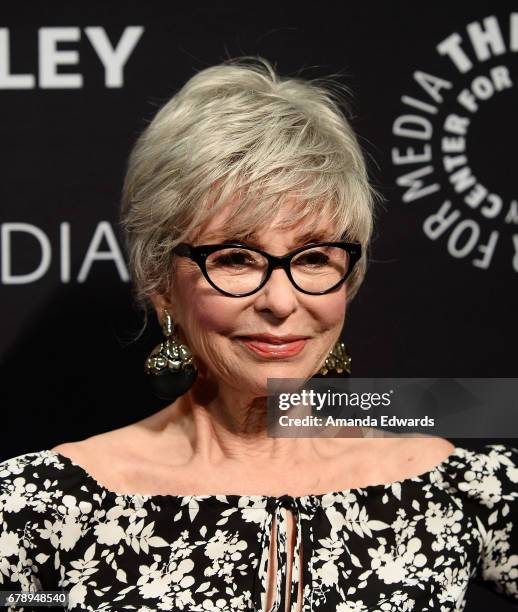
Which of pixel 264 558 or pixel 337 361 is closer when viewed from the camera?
pixel 264 558

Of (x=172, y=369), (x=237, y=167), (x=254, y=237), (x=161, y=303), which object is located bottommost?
(x=172, y=369)

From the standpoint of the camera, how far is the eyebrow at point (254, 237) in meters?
1.51

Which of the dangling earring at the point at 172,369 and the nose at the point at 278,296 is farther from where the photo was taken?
the dangling earring at the point at 172,369

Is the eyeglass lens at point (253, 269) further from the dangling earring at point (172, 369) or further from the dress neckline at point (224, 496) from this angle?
the dress neckline at point (224, 496)

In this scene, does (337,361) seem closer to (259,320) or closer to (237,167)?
(259,320)

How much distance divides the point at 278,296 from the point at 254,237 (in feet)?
0.32

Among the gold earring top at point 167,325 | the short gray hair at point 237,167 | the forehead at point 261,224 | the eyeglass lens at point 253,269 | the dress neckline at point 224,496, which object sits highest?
the short gray hair at point 237,167

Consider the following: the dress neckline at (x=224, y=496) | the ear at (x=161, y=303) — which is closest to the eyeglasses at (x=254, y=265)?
the ear at (x=161, y=303)

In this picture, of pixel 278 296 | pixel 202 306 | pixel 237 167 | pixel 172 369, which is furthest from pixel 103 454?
pixel 237 167

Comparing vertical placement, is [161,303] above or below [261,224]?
below

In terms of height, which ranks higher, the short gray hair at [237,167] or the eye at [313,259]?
the short gray hair at [237,167]

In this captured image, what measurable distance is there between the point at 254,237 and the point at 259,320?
0.13m

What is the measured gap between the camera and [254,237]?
1.50m

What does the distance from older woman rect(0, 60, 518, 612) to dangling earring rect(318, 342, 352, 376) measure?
0.08 ft
